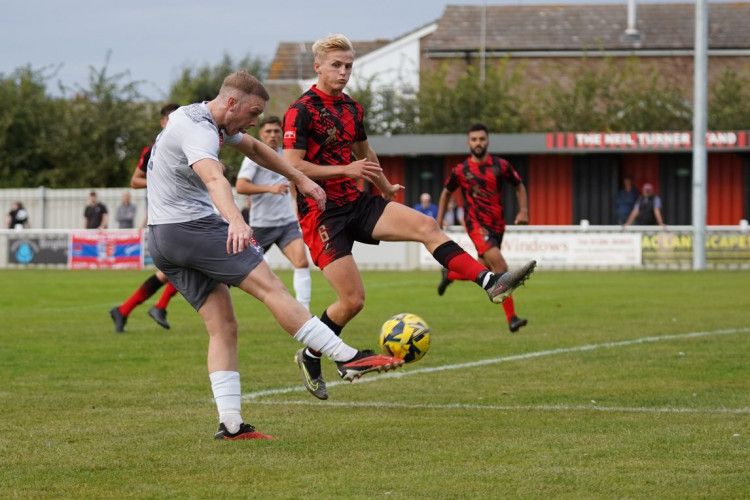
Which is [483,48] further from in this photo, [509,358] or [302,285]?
[509,358]

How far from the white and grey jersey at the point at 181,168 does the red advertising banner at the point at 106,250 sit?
78.8 feet

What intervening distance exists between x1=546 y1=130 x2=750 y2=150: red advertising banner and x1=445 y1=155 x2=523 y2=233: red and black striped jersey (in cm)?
2034

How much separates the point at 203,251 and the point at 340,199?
1896mm

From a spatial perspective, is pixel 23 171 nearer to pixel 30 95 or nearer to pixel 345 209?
pixel 30 95

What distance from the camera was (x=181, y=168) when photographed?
6.28 metres

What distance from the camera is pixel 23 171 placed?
44625mm

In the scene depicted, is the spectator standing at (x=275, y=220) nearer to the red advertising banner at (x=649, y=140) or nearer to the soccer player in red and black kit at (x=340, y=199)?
the soccer player in red and black kit at (x=340, y=199)

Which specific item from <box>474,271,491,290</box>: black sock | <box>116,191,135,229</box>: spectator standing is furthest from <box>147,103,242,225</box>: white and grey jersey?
<box>116,191,135,229</box>: spectator standing

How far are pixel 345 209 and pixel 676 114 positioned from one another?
32.8 metres

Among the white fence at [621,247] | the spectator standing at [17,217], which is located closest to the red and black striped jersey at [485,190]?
the white fence at [621,247]

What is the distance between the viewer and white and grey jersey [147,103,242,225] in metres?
6.12

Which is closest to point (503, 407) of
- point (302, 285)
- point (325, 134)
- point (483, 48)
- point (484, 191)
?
point (325, 134)

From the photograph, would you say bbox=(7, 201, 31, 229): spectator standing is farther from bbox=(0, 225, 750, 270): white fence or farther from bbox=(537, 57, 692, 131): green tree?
bbox=(537, 57, 692, 131): green tree

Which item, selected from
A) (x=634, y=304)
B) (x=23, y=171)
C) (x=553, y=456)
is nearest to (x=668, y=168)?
(x=634, y=304)
